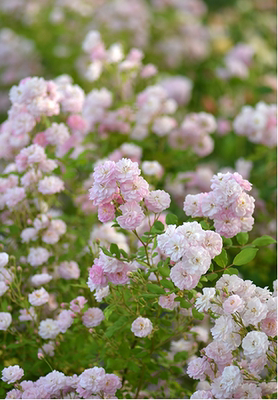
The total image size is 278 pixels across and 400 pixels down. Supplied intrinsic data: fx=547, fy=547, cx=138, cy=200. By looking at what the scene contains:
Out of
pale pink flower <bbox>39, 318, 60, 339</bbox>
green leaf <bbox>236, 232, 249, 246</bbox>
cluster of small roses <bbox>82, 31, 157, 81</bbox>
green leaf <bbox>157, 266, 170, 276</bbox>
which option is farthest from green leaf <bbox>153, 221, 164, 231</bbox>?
cluster of small roses <bbox>82, 31, 157, 81</bbox>

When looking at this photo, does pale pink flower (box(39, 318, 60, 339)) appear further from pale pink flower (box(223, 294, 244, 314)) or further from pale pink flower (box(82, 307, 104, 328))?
pale pink flower (box(223, 294, 244, 314))

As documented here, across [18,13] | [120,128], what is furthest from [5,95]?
[120,128]

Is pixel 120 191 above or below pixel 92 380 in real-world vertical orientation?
above

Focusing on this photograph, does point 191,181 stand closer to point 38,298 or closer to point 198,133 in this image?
point 198,133

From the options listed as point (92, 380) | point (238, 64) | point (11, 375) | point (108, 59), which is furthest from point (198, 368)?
point (238, 64)

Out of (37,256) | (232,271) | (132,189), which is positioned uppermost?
(132,189)

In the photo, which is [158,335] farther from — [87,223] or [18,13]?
[18,13]

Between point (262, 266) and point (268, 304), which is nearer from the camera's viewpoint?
point (268, 304)
